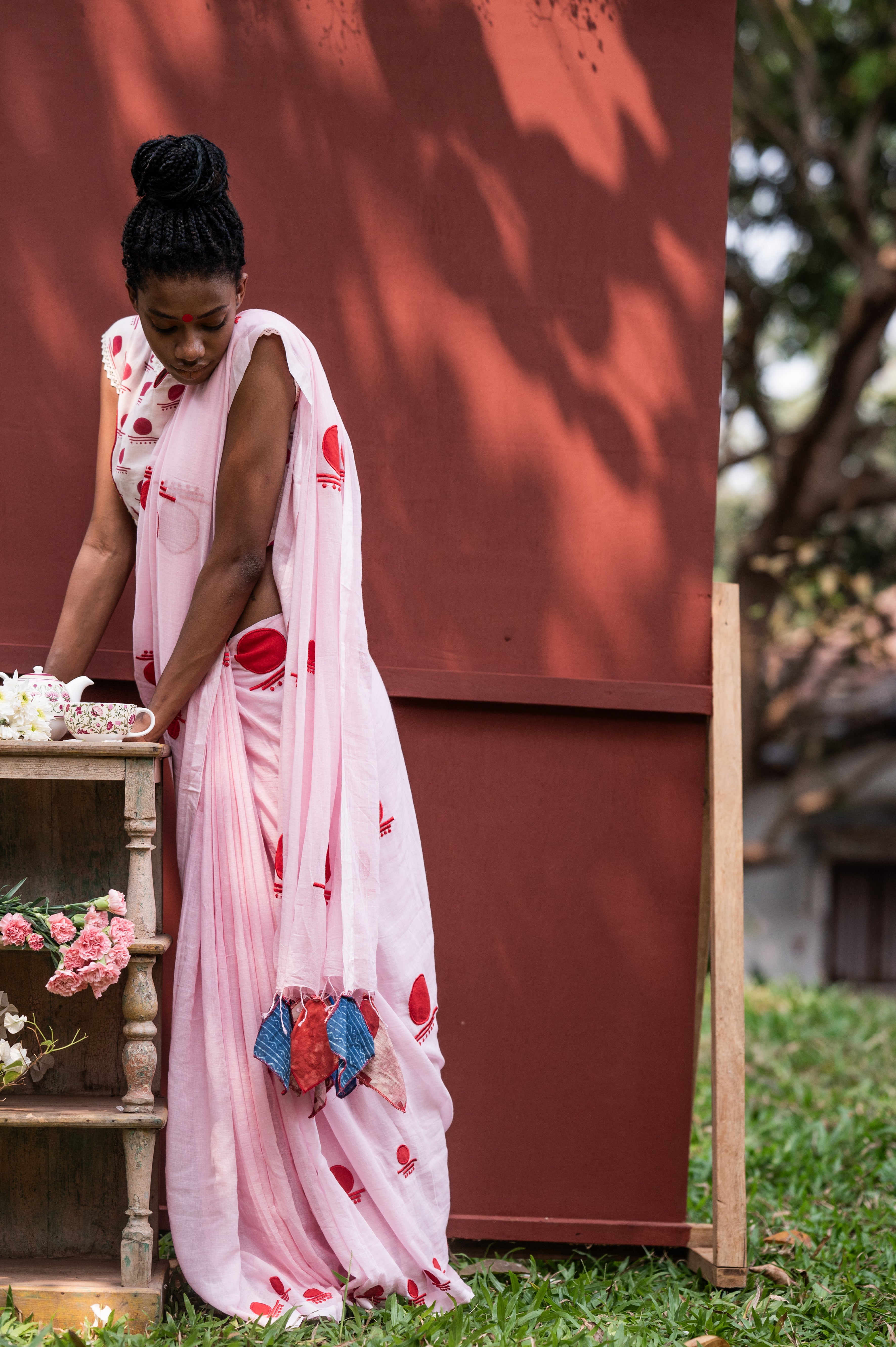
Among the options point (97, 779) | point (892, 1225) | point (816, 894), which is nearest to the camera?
point (97, 779)

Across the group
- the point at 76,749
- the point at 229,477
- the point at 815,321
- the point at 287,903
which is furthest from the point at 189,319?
the point at 815,321

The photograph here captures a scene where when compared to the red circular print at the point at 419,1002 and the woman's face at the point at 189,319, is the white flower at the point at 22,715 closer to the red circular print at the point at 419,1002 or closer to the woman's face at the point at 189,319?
the woman's face at the point at 189,319

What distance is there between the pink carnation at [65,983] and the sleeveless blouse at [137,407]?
1002 millimetres

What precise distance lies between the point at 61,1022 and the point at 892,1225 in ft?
7.64

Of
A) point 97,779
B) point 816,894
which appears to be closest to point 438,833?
point 97,779

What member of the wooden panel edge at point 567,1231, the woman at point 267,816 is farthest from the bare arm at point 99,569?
the wooden panel edge at point 567,1231

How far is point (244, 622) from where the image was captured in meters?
2.54

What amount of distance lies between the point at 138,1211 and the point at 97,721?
0.95 m

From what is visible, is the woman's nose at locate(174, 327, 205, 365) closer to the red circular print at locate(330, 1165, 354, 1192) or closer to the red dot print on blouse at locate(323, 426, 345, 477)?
the red dot print on blouse at locate(323, 426, 345, 477)

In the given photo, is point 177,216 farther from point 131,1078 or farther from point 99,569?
point 131,1078

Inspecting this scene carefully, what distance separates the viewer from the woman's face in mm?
2326

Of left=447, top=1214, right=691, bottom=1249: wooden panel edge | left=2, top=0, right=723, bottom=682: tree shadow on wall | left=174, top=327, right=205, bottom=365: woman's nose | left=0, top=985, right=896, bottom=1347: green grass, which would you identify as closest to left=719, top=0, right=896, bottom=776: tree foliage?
left=0, top=985, right=896, bottom=1347: green grass

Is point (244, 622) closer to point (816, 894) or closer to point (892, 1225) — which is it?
point (892, 1225)

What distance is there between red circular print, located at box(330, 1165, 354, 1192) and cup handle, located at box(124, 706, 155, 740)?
3.23 ft
